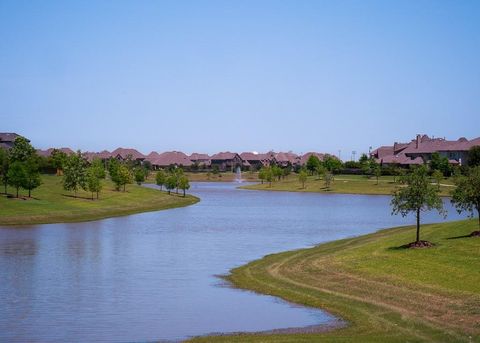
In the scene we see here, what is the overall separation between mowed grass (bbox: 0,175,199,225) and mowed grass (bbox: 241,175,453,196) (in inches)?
1856

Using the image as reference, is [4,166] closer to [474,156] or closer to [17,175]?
[17,175]

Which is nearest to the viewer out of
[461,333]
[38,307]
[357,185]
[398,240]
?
[461,333]

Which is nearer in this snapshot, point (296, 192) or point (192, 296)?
point (192, 296)

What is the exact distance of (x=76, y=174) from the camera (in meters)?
100

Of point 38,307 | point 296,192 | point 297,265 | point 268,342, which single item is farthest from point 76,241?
point 296,192

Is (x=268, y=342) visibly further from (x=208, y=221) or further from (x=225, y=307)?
(x=208, y=221)

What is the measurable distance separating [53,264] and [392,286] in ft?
75.6

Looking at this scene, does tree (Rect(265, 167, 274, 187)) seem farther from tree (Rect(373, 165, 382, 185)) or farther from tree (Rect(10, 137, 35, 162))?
tree (Rect(10, 137, 35, 162))

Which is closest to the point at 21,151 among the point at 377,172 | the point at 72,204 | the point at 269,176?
the point at 72,204

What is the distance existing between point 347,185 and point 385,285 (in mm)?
133422

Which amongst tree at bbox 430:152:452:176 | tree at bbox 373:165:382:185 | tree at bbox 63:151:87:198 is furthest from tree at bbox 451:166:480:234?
tree at bbox 373:165:382:185

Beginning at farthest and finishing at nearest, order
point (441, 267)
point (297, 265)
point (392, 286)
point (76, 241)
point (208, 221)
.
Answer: point (208, 221) < point (76, 241) < point (297, 265) < point (441, 267) < point (392, 286)

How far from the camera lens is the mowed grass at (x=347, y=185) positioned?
153125 millimetres

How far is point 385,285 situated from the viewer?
33.5 meters
